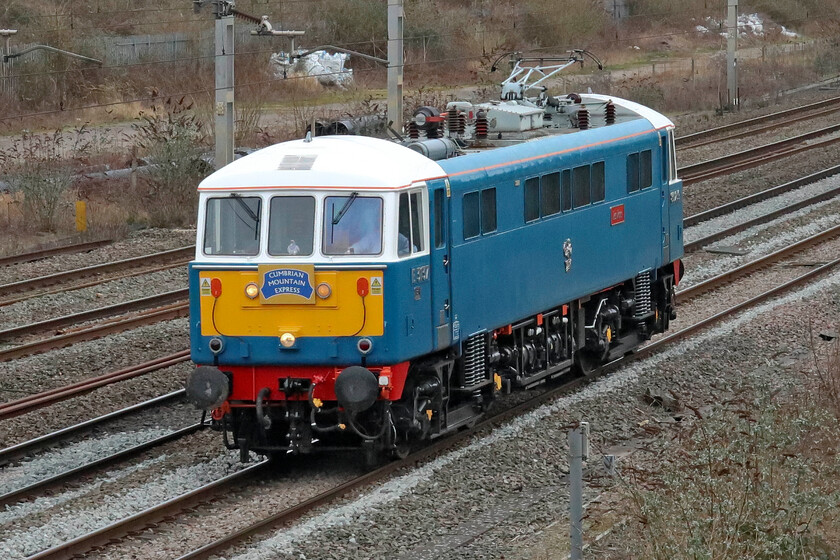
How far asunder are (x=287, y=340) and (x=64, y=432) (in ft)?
9.89

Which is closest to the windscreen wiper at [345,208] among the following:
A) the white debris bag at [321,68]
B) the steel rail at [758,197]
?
the steel rail at [758,197]

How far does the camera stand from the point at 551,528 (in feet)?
34.1

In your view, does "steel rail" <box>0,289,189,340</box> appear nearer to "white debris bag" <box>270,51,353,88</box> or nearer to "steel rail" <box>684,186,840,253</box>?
"steel rail" <box>684,186,840,253</box>

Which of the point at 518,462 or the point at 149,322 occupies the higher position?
the point at 149,322

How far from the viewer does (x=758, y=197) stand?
1069 inches

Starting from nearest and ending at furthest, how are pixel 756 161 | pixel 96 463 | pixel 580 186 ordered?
pixel 96 463, pixel 580 186, pixel 756 161

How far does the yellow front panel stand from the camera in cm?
1134

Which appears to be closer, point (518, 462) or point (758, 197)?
point (518, 462)

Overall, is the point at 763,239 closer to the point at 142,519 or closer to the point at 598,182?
the point at 598,182

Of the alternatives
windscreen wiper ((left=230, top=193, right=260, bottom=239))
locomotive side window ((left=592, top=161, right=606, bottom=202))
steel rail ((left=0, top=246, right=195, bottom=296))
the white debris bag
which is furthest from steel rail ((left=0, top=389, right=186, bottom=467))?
the white debris bag

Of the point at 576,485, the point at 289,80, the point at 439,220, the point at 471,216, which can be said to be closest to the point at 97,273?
the point at 471,216

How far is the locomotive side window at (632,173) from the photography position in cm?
1622

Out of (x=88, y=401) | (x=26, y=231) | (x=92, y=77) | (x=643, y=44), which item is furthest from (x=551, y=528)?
(x=643, y=44)

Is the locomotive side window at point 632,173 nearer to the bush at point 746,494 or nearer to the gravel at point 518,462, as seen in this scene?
the gravel at point 518,462
